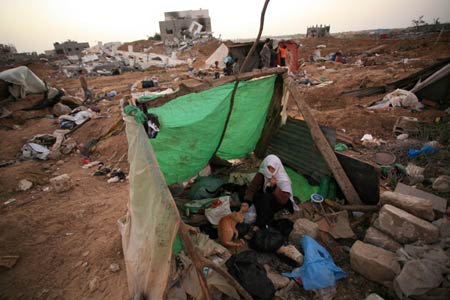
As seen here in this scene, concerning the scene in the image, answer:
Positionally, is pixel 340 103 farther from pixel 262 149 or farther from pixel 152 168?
pixel 152 168

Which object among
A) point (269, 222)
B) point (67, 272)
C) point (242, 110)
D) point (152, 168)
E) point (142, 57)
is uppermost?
point (142, 57)

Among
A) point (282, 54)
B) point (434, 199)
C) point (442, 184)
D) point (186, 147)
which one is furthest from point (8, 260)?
point (282, 54)

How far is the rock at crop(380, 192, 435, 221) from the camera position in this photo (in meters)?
2.51

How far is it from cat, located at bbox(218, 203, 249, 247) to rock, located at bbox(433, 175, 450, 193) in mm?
2917

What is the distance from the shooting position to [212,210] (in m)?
2.98

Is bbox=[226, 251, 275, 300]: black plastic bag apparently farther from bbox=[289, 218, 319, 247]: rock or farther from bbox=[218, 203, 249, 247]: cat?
bbox=[289, 218, 319, 247]: rock

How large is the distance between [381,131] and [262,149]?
10.9 feet

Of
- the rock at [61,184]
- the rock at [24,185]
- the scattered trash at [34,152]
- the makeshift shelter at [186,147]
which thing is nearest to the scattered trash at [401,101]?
the makeshift shelter at [186,147]

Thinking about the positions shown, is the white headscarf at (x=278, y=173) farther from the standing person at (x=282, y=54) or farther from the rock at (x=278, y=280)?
the standing person at (x=282, y=54)

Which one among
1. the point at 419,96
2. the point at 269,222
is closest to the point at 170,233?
the point at 269,222

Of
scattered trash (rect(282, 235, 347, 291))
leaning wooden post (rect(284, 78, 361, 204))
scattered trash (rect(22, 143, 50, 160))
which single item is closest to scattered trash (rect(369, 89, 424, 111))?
leaning wooden post (rect(284, 78, 361, 204))

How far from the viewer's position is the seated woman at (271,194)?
3.11m

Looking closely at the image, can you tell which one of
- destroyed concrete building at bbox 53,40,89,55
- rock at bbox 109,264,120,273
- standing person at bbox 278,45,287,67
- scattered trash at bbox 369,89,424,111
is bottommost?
rock at bbox 109,264,120,273

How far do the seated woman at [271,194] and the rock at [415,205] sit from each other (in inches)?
47.8
